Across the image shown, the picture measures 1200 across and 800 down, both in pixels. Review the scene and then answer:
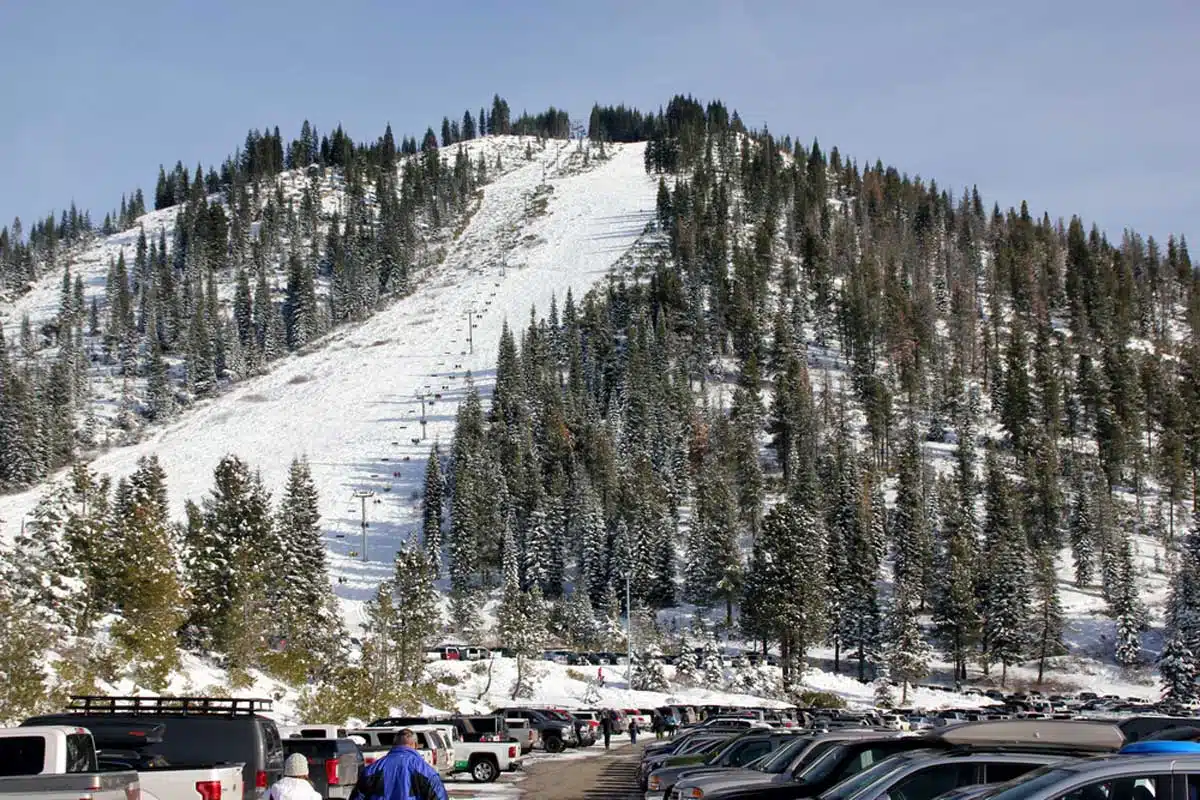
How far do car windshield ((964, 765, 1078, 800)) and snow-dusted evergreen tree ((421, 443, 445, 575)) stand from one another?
108 m

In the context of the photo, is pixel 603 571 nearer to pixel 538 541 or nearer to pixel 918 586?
pixel 538 541

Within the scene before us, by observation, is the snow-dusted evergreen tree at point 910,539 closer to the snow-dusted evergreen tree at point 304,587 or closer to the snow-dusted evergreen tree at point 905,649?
the snow-dusted evergreen tree at point 905,649

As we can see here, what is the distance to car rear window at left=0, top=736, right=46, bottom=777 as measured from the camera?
11.7 metres

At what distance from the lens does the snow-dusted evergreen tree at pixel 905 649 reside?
8369 cm

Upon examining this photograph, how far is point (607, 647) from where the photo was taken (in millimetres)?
98000

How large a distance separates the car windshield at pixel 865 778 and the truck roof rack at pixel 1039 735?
2.20 ft

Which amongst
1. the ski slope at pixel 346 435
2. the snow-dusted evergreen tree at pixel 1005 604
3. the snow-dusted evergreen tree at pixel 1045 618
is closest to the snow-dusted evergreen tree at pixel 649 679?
the snow-dusted evergreen tree at pixel 1005 604

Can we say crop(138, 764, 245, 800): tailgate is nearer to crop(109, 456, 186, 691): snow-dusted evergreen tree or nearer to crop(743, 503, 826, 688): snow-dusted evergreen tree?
crop(109, 456, 186, 691): snow-dusted evergreen tree

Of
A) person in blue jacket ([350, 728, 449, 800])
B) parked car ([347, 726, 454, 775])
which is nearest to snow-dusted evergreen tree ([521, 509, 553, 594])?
parked car ([347, 726, 454, 775])

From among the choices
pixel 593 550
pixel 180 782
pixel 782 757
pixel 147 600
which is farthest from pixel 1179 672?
pixel 180 782

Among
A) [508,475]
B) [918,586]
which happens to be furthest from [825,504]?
[508,475]

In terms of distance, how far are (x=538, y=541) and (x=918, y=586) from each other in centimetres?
3683

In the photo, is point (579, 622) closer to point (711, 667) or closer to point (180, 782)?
point (711, 667)

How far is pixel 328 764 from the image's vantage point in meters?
20.9
